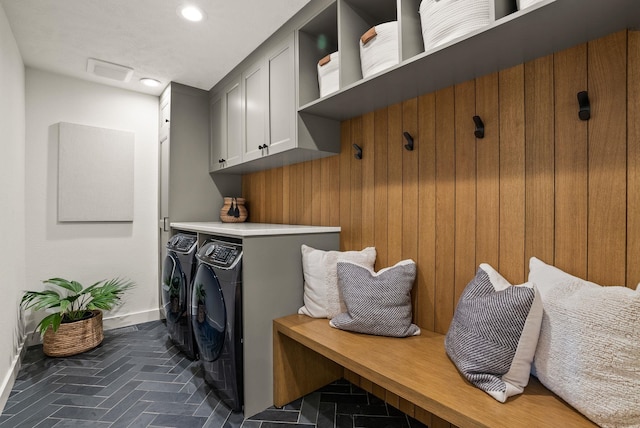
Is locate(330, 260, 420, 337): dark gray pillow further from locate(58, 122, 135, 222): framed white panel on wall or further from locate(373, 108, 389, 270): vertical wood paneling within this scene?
locate(58, 122, 135, 222): framed white panel on wall

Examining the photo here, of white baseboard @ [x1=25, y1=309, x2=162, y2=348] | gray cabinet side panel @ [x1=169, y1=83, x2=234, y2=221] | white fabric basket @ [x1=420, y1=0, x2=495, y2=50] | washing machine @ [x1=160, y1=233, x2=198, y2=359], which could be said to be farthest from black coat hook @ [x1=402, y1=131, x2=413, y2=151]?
white baseboard @ [x1=25, y1=309, x2=162, y2=348]

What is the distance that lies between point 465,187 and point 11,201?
2.92 meters

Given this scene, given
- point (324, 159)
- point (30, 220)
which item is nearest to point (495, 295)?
point (324, 159)

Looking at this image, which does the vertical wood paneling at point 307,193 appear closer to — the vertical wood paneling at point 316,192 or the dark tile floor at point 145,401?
the vertical wood paneling at point 316,192

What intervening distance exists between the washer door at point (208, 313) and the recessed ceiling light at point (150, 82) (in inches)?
78.1

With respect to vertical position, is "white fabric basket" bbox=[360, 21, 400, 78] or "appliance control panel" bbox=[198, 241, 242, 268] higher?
"white fabric basket" bbox=[360, 21, 400, 78]

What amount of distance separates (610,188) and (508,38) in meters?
0.66

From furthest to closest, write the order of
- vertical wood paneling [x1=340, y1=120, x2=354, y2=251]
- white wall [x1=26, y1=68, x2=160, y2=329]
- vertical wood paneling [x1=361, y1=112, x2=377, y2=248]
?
white wall [x1=26, y1=68, x2=160, y2=329]
vertical wood paneling [x1=340, y1=120, x2=354, y2=251]
vertical wood paneling [x1=361, y1=112, x2=377, y2=248]

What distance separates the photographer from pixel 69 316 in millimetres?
2643

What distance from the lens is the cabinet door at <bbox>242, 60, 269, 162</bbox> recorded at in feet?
7.54

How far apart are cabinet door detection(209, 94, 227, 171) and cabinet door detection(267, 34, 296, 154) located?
874mm

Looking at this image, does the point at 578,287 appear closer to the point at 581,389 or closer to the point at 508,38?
the point at 581,389

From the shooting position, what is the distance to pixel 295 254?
1.96m

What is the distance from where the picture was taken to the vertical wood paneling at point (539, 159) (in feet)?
4.19
